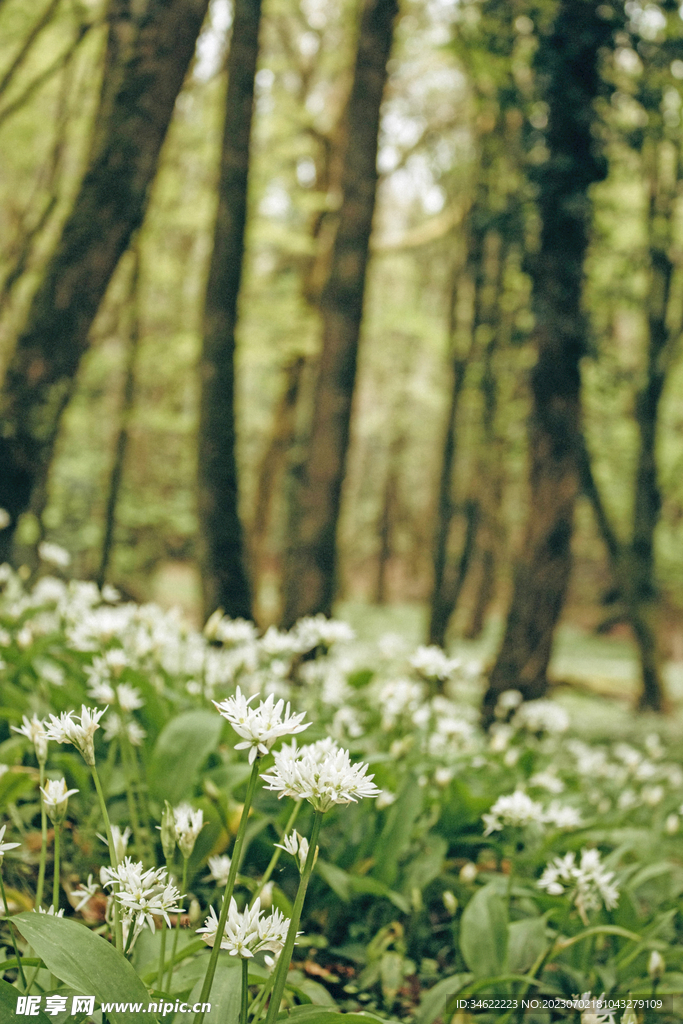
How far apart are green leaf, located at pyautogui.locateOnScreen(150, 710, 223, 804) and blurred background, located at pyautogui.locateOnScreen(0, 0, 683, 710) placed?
1.16 meters

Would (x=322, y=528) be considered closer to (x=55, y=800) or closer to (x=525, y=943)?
(x=525, y=943)

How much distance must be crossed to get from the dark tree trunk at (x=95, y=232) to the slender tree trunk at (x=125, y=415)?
4051mm

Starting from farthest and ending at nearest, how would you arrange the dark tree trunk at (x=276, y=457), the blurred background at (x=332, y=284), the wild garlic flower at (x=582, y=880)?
the dark tree trunk at (x=276, y=457) → the blurred background at (x=332, y=284) → the wild garlic flower at (x=582, y=880)

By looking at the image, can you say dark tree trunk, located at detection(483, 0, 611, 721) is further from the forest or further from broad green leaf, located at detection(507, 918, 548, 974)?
broad green leaf, located at detection(507, 918, 548, 974)

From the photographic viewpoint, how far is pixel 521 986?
1.73 meters

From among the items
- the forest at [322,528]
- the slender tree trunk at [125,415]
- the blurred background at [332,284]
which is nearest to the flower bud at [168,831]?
the forest at [322,528]

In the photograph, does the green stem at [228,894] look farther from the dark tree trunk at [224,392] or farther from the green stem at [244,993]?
the dark tree trunk at [224,392]

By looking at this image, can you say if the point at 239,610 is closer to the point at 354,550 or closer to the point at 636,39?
the point at 636,39

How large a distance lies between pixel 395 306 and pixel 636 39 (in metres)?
6.85

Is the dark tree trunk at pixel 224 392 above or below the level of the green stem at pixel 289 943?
above

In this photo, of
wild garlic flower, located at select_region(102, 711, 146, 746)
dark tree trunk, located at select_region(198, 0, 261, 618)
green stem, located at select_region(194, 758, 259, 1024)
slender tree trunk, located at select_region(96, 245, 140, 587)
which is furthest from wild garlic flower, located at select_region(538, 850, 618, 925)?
slender tree trunk, located at select_region(96, 245, 140, 587)

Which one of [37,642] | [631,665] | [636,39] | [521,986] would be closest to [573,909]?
[521,986]

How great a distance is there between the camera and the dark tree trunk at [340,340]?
533 centimetres

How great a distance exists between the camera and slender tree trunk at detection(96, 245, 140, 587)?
25.7 ft
